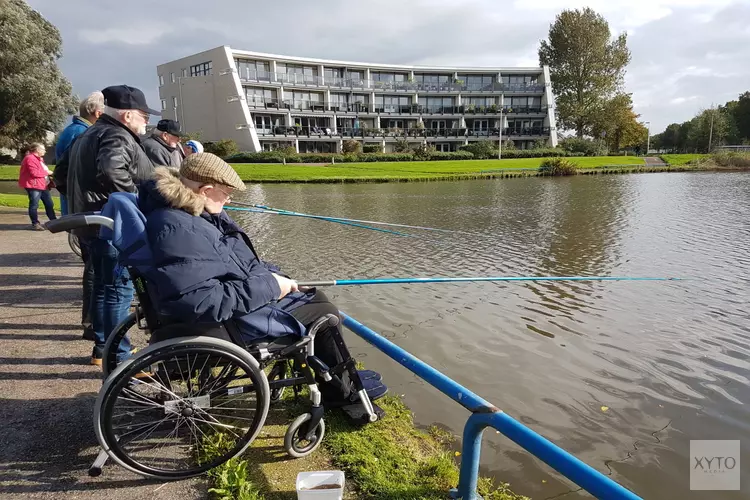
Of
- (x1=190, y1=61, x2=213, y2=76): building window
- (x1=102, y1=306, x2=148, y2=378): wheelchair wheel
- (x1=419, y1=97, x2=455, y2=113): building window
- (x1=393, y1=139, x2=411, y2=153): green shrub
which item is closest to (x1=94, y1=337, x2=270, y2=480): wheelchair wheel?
(x1=102, y1=306, x2=148, y2=378): wheelchair wheel

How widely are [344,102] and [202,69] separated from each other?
58.7ft

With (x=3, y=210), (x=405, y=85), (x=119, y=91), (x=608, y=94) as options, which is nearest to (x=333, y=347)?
(x=119, y=91)

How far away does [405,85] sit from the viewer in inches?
2613

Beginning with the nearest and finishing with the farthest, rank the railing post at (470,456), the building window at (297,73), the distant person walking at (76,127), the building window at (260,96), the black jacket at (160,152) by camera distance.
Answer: the railing post at (470,456) → the distant person walking at (76,127) → the black jacket at (160,152) → the building window at (260,96) → the building window at (297,73)

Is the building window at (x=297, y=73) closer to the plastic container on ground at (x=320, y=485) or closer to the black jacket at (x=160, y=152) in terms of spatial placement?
the black jacket at (x=160, y=152)

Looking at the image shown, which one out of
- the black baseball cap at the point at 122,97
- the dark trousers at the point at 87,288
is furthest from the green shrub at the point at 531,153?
the dark trousers at the point at 87,288

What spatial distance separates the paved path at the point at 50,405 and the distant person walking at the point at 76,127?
138 centimetres

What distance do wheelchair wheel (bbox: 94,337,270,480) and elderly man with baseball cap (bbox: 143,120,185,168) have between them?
284cm

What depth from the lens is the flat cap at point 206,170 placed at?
8.98 feet

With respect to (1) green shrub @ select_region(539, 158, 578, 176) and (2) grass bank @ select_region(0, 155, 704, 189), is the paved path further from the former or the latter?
(1) green shrub @ select_region(539, 158, 578, 176)

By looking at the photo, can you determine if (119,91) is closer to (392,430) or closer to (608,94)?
(392,430)

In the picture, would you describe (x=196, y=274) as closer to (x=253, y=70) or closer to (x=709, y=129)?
(x=253, y=70)

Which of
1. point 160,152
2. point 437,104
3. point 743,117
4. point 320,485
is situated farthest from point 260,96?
point 743,117

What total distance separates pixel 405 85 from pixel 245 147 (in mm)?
24435
